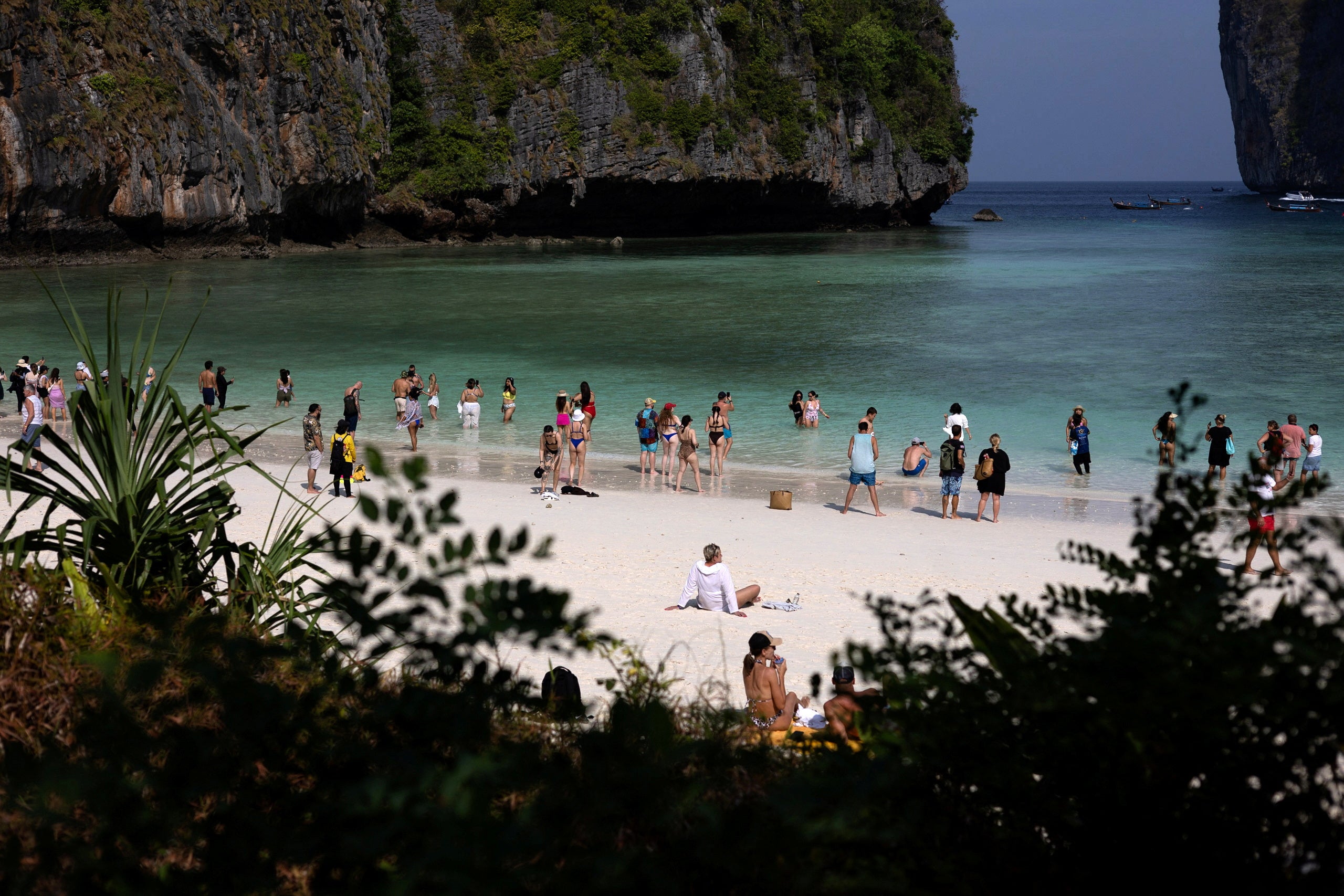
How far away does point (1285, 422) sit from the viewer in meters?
22.0

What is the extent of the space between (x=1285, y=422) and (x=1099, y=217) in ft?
382

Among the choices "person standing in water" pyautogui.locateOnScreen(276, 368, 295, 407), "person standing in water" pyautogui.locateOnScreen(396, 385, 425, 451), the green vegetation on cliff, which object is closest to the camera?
"person standing in water" pyautogui.locateOnScreen(396, 385, 425, 451)

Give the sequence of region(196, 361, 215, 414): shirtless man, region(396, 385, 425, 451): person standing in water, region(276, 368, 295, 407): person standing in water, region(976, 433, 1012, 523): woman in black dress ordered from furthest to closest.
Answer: region(276, 368, 295, 407): person standing in water
region(196, 361, 215, 414): shirtless man
region(396, 385, 425, 451): person standing in water
region(976, 433, 1012, 523): woman in black dress

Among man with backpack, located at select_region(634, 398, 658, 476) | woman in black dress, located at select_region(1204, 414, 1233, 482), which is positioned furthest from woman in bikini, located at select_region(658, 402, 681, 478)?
woman in black dress, located at select_region(1204, 414, 1233, 482)

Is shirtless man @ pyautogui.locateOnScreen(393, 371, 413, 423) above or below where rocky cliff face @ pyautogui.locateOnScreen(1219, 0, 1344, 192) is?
below

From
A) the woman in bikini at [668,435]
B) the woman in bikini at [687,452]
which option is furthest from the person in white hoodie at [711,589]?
the woman in bikini at [668,435]

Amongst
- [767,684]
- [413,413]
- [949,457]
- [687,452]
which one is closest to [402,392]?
[413,413]

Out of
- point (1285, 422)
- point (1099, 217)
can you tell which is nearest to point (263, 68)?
point (1285, 422)

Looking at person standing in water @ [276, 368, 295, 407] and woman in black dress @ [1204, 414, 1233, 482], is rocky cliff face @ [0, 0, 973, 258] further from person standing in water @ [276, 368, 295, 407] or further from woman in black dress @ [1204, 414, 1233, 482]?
woman in black dress @ [1204, 414, 1233, 482]

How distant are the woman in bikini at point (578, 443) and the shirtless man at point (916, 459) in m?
5.35

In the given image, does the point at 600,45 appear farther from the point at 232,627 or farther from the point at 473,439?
the point at 232,627

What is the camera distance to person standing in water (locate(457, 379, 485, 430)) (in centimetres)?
2162

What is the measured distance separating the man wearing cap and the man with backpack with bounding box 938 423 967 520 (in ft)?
8.56

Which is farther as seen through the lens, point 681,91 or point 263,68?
point 681,91
